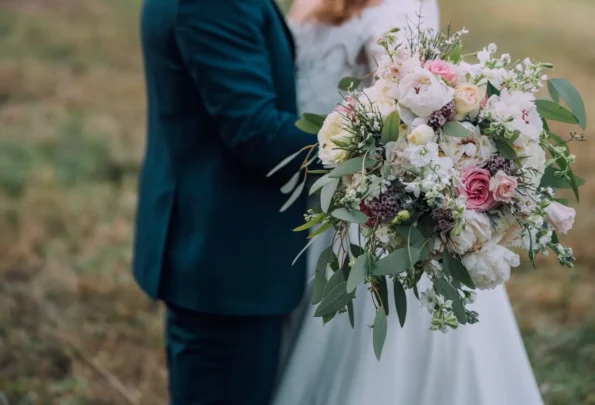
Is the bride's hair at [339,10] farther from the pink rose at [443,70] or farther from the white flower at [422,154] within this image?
the white flower at [422,154]

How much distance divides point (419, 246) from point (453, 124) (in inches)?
8.3

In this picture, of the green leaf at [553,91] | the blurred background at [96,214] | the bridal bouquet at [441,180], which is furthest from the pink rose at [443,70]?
the blurred background at [96,214]

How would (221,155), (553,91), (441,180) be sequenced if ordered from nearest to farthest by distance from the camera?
(441,180) → (553,91) → (221,155)

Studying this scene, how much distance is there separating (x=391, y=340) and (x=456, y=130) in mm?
697

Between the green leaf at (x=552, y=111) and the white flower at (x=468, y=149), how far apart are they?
191mm

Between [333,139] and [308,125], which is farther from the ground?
[333,139]

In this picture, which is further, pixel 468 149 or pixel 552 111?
pixel 552 111

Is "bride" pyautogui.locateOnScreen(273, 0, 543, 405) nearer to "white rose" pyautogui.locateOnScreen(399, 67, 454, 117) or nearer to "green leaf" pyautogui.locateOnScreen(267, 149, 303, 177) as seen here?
"green leaf" pyautogui.locateOnScreen(267, 149, 303, 177)

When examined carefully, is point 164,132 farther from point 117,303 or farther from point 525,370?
point 117,303

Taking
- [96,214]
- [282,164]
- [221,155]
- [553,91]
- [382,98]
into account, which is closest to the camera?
[382,98]

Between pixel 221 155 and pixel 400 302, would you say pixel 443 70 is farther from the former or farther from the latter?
pixel 221 155

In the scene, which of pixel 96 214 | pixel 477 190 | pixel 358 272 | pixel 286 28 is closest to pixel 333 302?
pixel 358 272

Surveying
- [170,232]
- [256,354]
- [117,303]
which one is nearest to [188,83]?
[170,232]

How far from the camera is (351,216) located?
4.41 ft
